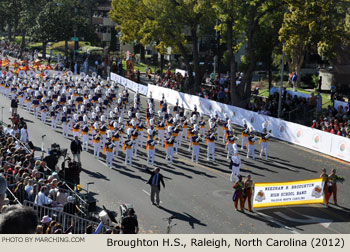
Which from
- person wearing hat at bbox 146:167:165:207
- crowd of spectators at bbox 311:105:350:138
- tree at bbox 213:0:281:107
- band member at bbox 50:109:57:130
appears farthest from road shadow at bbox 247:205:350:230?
tree at bbox 213:0:281:107

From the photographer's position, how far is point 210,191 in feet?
63.9

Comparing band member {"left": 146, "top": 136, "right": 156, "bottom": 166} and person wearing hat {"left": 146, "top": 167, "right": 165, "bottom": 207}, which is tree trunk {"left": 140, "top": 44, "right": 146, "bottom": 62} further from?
person wearing hat {"left": 146, "top": 167, "right": 165, "bottom": 207}

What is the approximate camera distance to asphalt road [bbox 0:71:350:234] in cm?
1614

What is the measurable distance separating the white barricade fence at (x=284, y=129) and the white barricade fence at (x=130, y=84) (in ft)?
18.7

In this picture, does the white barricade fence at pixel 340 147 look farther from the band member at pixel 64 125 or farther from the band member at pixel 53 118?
the band member at pixel 53 118

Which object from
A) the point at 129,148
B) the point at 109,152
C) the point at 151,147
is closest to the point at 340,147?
the point at 151,147

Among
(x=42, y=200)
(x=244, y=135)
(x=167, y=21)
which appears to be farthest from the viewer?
(x=167, y=21)

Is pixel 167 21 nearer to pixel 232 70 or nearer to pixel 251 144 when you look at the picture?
pixel 232 70

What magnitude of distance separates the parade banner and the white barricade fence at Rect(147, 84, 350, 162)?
27.2 ft

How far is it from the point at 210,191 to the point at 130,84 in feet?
95.4

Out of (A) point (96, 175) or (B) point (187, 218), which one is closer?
(B) point (187, 218)

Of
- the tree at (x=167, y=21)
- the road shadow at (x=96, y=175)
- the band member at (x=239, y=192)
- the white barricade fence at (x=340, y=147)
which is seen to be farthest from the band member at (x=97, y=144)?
the tree at (x=167, y=21)

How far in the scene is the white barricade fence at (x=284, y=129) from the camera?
2527cm

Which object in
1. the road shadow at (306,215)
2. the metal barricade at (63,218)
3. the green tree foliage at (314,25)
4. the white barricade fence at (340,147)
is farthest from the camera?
the green tree foliage at (314,25)
